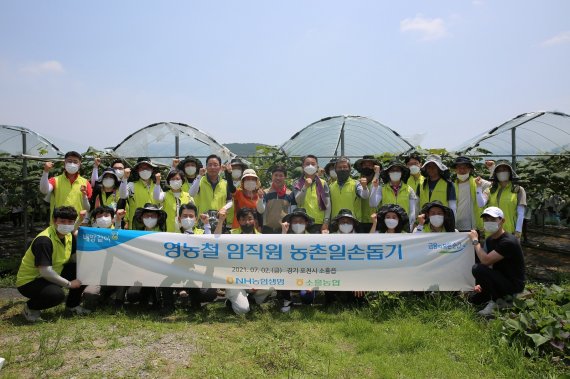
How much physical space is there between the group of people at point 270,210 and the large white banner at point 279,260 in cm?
21

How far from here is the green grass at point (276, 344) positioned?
391 cm

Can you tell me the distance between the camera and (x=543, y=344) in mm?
4016

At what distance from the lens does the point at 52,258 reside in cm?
551

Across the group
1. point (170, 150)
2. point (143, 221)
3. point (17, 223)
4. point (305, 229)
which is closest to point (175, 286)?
point (143, 221)

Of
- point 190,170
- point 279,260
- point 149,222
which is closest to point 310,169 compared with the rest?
point 279,260

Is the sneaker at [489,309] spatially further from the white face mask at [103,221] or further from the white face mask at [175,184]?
the white face mask at [103,221]

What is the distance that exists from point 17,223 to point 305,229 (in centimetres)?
1496

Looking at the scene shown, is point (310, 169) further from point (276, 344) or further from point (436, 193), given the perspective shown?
point (276, 344)

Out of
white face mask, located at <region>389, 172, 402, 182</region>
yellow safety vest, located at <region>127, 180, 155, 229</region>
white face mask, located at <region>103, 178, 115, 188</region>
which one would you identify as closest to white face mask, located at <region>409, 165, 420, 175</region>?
white face mask, located at <region>389, 172, 402, 182</region>

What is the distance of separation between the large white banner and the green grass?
0.32 m

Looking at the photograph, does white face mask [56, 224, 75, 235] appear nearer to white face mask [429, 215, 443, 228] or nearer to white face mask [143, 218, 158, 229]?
white face mask [143, 218, 158, 229]

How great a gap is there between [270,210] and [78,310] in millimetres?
2986

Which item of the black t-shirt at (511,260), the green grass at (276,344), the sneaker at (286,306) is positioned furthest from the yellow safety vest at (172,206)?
the black t-shirt at (511,260)

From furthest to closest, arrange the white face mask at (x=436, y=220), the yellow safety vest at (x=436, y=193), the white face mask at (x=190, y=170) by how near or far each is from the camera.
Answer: the white face mask at (x=190, y=170) → the yellow safety vest at (x=436, y=193) → the white face mask at (x=436, y=220)
